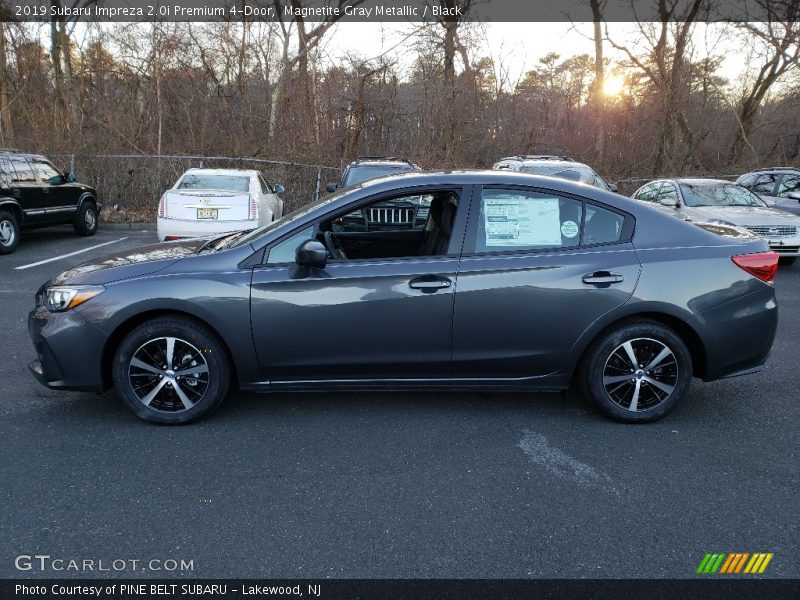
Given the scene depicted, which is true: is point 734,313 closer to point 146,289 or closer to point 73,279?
point 146,289

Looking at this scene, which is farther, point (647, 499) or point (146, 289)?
point (146, 289)

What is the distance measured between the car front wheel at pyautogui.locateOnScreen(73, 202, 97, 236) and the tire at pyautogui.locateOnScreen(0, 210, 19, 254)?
2115 millimetres

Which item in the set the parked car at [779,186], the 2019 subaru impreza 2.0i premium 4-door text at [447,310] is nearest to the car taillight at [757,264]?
the 2019 subaru impreza 2.0i premium 4-door text at [447,310]

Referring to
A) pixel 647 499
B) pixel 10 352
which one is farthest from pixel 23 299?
pixel 647 499

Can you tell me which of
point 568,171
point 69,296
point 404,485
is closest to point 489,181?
point 404,485

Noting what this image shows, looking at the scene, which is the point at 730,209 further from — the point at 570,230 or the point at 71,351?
the point at 71,351

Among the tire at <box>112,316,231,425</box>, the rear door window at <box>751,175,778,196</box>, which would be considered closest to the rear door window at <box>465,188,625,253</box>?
the tire at <box>112,316,231,425</box>

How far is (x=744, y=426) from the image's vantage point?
4.08m

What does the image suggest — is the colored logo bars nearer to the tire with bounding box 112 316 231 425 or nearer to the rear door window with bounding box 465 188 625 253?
the rear door window with bounding box 465 188 625 253

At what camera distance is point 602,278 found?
3889mm

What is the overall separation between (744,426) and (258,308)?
3347mm

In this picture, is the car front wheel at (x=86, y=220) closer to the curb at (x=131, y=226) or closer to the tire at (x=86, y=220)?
the tire at (x=86, y=220)

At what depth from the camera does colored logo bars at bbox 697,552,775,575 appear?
8.56 ft

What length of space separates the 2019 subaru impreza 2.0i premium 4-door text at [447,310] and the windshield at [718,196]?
23.8 ft
